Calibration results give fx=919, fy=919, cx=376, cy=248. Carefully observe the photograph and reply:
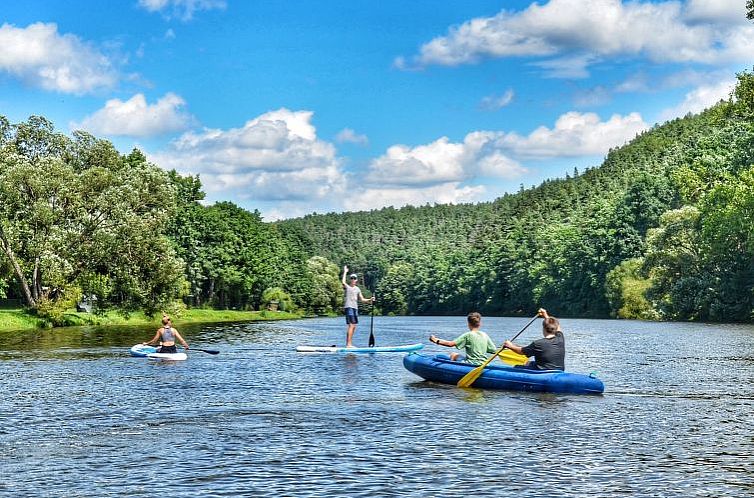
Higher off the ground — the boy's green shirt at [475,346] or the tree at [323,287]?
the tree at [323,287]

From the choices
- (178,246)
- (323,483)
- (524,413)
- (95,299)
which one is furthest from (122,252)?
(323,483)

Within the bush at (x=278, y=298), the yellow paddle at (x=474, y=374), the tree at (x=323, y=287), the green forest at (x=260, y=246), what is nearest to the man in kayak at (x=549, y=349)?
the yellow paddle at (x=474, y=374)

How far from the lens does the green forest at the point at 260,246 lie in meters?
64.8

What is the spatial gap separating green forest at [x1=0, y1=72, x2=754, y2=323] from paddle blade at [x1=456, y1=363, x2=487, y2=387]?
43946 mm

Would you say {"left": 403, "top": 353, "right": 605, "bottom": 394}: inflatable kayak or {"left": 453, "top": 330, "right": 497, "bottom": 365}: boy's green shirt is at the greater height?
{"left": 453, "top": 330, "right": 497, "bottom": 365}: boy's green shirt

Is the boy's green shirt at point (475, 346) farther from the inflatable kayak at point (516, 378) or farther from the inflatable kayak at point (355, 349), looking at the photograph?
the inflatable kayak at point (355, 349)

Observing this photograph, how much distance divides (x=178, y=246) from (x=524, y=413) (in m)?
86.9

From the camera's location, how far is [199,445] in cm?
1634

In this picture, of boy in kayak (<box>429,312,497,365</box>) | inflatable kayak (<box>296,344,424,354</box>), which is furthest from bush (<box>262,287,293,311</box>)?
boy in kayak (<box>429,312,497,365</box>)

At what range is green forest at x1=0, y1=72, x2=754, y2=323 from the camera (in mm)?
64812

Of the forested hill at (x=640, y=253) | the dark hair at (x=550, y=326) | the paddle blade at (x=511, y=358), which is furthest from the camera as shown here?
the forested hill at (x=640, y=253)

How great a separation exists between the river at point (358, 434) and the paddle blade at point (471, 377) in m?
0.43

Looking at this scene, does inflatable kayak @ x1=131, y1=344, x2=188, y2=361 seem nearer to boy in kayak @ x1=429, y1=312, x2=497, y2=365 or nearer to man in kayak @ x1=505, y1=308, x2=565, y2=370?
boy in kayak @ x1=429, y1=312, x2=497, y2=365

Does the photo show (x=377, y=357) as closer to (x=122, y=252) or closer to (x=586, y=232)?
(x=122, y=252)
